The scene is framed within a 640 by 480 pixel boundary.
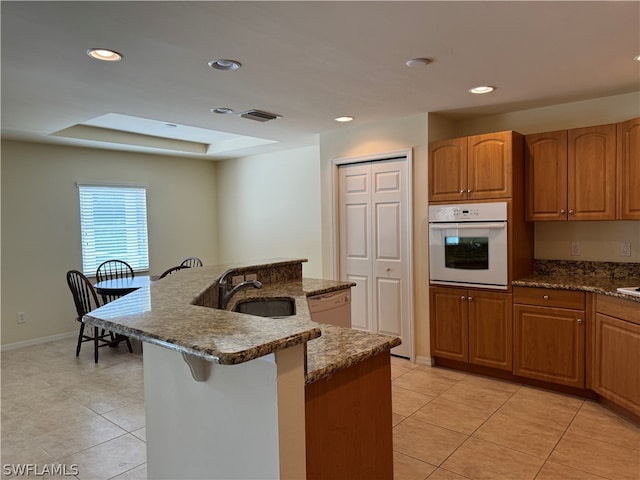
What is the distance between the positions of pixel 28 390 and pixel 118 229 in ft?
8.79

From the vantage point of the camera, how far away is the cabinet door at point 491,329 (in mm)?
3572

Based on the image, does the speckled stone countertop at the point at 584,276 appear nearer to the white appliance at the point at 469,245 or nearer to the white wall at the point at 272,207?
the white appliance at the point at 469,245

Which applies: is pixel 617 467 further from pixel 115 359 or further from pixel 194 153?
pixel 194 153

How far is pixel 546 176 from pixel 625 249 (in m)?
0.86

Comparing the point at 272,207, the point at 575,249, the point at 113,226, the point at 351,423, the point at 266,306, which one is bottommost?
the point at 351,423

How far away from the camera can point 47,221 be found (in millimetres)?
5219

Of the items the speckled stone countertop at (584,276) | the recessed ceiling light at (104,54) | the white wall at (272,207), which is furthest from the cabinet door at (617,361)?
the recessed ceiling light at (104,54)

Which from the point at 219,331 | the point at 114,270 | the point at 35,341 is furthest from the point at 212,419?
the point at 114,270

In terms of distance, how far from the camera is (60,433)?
2902mm

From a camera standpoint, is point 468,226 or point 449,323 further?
point 449,323

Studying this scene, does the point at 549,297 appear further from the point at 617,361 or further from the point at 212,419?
the point at 212,419

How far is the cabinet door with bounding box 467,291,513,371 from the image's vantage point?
11.7ft

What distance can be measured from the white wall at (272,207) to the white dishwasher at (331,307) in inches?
89.6

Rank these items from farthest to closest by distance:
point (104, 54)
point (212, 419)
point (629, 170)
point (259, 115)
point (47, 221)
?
point (47, 221), point (259, 115), point (629, 170), point (104, 54), point (212, 419)
